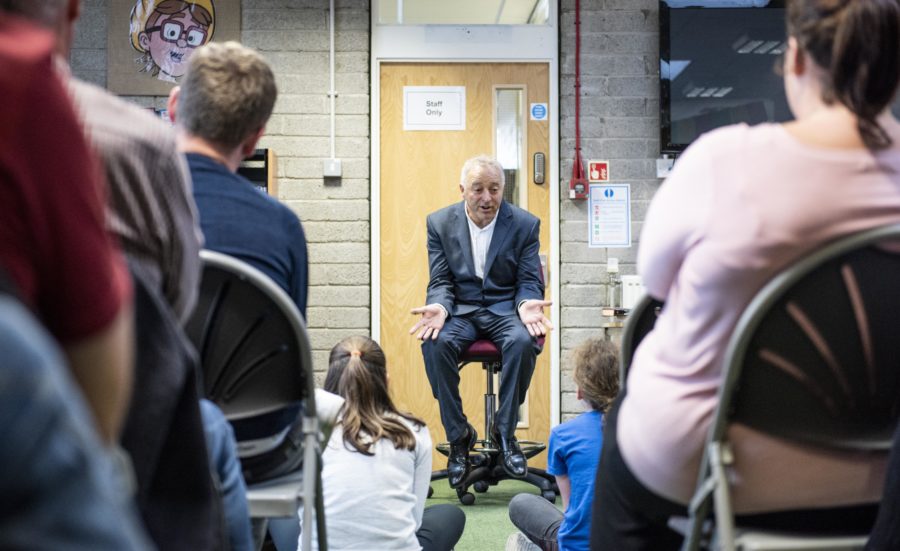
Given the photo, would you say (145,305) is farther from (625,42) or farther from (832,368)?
(625,42)

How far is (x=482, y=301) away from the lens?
366 centimetres

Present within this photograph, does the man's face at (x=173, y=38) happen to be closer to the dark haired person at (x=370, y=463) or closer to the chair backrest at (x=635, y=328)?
the dark haired person at (x=370, y=463)

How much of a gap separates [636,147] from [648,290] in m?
3.48

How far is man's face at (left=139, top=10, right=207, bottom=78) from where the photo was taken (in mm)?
4445

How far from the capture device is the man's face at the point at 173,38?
4.45 m

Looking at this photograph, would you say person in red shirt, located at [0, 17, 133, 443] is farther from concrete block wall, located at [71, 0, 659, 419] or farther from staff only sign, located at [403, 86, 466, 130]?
staff only sign, located at [403, 86, 466, 130]

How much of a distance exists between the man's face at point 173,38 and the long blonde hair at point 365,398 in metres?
2.78

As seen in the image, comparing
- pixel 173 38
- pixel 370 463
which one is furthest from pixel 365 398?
pixel 173 38

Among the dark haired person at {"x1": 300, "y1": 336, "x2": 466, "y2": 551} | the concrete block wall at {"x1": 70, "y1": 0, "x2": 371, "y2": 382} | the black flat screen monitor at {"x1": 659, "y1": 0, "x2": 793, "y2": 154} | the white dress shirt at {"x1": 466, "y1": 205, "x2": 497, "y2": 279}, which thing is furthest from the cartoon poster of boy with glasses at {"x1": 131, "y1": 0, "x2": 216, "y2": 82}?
the dark haired person at {"x1": 300, "y1": 336, "x2": 466, "y2": 551}

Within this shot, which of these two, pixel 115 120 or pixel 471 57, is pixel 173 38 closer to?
pixel 471 57

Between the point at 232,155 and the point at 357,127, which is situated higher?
the point at 357,127

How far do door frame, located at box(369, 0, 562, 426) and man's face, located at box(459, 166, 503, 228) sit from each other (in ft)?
2.69

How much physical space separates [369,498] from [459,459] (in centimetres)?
158

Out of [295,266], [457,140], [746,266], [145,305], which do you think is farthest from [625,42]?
[145,305]
